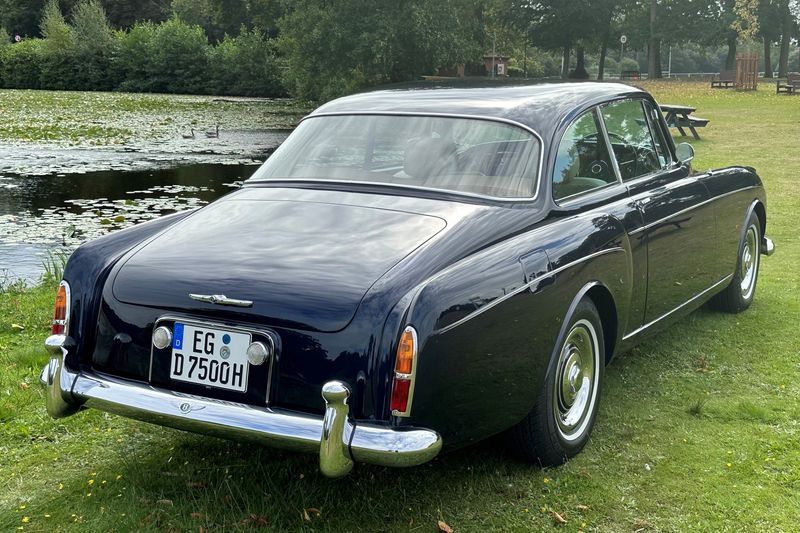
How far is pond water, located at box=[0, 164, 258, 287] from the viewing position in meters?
9.19

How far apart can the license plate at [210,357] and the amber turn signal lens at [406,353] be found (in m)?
0.56

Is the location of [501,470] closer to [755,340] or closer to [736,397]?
[736,397]

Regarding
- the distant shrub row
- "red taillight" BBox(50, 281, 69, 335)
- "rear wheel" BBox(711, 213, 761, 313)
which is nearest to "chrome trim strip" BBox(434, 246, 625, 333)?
"red taillight" BBox(50, 281, 69, 335)

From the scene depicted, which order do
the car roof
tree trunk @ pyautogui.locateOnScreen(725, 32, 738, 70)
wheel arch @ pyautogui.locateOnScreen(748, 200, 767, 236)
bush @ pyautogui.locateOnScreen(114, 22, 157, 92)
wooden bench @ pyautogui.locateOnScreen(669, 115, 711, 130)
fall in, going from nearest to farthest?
the car roof, wheel arch @ pyautogui.locateOnScreen(748, 200, 767, 236), wooden bench @ pyautogui.locateOnScreen(669, 115, 711, 130), bush @ pyautogui.locateOnScreen(114, 22, 157, 92), tree trunk @ pyautogui.locateOnScreen(725, 32, 738, 70)

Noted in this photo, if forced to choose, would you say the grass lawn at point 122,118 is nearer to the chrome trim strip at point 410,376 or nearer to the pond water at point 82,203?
the pond water at point 82,203

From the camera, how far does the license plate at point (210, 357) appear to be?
3.10 meters

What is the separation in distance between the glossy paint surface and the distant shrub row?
5056 centimetres

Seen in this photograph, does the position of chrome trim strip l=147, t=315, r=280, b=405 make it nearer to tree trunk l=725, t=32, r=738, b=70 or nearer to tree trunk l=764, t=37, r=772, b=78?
tree trunk l=764, t=37, r=772, b=78

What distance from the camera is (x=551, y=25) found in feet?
231

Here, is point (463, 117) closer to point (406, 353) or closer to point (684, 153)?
point (406, 353)

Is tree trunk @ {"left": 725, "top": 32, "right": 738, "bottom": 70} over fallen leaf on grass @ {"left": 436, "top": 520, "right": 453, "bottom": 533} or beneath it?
over

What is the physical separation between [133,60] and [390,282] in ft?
191

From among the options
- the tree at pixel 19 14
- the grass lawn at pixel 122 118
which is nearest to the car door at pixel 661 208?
the grass lawn at pixel 122 118

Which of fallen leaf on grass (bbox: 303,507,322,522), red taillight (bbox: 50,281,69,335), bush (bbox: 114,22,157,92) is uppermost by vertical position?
bush (bbox: 114,22,157,92)
